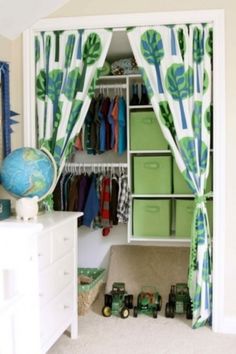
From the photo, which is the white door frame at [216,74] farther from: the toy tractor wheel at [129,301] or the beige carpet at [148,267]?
the beige carpet at [148,267]

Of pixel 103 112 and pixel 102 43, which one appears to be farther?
pixel 103 112

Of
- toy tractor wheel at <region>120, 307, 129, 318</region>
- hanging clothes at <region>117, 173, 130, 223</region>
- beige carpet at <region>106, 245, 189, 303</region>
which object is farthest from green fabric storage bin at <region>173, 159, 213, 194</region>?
toy tractor wheel at <region>120, 307, 129, 318</region>

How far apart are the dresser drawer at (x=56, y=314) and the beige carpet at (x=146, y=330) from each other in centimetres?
23

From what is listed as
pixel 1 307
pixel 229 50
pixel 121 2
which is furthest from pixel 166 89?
pixel 1 307

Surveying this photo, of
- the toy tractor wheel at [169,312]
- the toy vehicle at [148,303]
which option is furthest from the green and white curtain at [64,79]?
the toy tractor wheel at [169,312]

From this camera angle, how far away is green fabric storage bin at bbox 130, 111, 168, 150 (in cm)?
378

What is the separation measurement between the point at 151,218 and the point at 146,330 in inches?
41.6

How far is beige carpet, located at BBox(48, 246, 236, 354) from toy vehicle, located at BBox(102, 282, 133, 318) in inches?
2.3

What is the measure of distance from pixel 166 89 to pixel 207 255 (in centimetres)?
125

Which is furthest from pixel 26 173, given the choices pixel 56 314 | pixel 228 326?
pixel 228 326

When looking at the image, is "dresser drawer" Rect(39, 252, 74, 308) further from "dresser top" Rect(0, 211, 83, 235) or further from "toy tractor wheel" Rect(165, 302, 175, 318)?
"toy tractor wheel" Rect(165, 302, 175, 318)

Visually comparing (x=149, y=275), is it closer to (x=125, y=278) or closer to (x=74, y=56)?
(x=125, y=278)

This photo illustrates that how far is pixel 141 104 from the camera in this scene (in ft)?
12.7

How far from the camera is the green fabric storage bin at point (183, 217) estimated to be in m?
3.78
